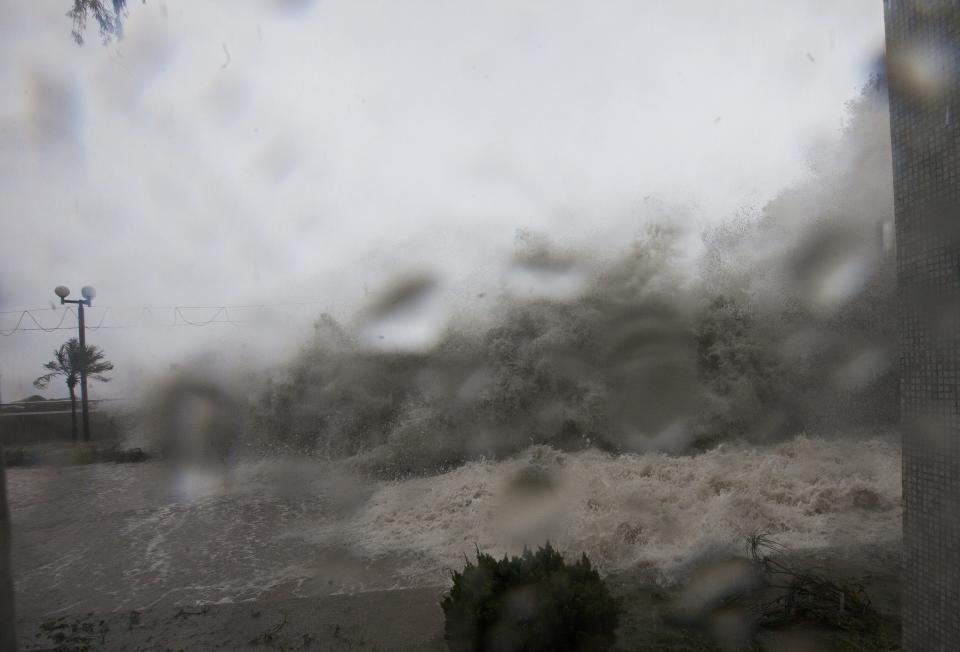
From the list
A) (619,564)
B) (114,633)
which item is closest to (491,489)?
(619,564)

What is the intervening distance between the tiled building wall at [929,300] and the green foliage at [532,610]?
1.58 metres

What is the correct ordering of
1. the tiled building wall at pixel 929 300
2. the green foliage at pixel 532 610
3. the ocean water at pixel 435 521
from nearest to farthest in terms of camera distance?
the tiled building wall at pixel 929 300, the green foliage at pixel 532 610, the ocean water at pixel 435 521

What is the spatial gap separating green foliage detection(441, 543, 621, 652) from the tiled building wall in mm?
1581

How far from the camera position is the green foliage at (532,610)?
3.30 m

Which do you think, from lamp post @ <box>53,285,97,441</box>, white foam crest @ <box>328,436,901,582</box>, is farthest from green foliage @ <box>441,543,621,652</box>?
lamp post @ <box>53,285,97,441</box>

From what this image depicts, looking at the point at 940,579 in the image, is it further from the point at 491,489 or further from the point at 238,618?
the point at 491,489

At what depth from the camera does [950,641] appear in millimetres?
2807

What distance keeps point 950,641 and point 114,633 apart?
220 inches

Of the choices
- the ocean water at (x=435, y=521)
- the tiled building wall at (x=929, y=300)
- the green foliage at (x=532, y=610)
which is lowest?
the ocean water at (x=435, y=521)

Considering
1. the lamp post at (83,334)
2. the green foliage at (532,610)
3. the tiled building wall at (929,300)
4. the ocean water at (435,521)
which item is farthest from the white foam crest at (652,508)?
the lamp post at (83,334)

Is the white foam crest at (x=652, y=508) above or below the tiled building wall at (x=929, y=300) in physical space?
below

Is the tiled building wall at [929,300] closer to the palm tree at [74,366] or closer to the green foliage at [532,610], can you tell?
the green foliage at [532,610]

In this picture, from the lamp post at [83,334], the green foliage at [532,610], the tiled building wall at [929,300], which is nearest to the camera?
the tiled building wall at [929,300]

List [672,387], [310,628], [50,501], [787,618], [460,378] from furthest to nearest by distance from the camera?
[460,378] < [672,387] < [50,501] < [310,628] < [787,618]
